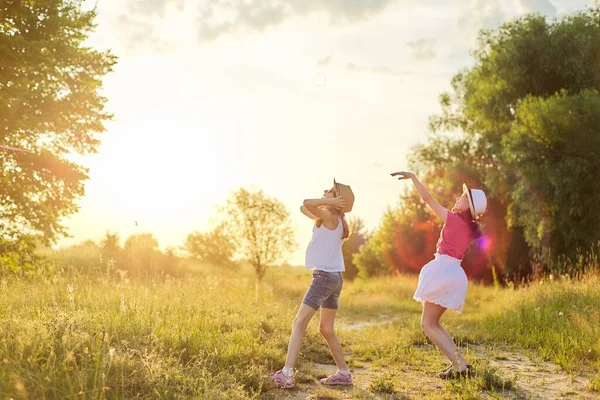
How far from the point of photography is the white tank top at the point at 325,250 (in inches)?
246

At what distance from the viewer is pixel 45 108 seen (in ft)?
51.2

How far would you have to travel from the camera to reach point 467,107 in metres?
25.4

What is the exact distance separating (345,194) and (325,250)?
0.68 meters

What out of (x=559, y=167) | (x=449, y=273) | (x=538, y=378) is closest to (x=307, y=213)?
(x=449, y=273)

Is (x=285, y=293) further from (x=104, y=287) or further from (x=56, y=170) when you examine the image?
(x=104, y=287)

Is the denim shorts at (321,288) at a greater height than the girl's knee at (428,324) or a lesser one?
greater

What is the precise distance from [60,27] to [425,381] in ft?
48.8

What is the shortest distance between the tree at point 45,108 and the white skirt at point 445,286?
12.2 meters

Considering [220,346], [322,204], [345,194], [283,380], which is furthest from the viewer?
[220,346]

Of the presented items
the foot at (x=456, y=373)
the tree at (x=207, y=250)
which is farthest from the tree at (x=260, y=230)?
the foot at (x=456, y=373)

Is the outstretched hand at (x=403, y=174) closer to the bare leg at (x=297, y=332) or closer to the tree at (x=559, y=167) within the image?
the bare leg at (x=297, y=332)

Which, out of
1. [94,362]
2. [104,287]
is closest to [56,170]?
[104,287]

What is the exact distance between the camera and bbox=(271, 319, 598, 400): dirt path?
235 inches

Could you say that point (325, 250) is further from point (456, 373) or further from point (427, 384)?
point (456, 373)
